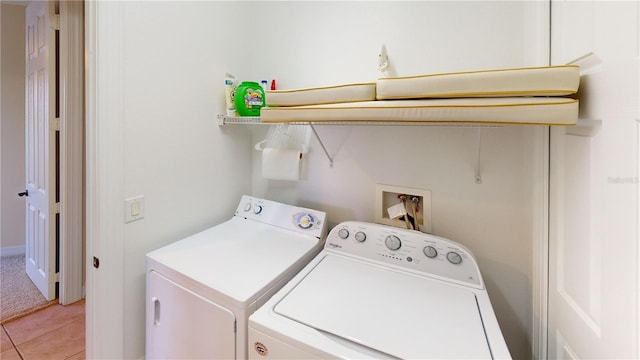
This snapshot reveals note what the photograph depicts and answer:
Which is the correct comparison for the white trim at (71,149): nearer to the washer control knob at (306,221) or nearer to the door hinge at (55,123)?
the door hinge at (55,123)

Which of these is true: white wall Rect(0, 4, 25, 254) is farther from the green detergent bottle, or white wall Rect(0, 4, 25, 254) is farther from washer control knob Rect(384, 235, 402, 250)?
washer control knob Rect(384, 235, 402, 250)

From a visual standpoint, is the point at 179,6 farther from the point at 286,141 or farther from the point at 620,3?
the point at 620,3

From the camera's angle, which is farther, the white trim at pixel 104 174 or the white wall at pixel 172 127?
the white wall at pixel 172 127

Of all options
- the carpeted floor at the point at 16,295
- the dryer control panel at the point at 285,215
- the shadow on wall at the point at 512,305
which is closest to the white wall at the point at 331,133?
the shadow on wall at the point at 512,305

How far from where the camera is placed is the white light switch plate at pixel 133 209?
122cm

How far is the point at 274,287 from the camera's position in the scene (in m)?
1.06

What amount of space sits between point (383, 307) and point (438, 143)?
0.83 metres

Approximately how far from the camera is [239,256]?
4.08 feet

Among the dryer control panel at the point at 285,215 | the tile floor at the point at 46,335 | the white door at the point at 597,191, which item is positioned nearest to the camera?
the white door at the point at 597,191

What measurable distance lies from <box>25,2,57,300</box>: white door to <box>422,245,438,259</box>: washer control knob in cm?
279

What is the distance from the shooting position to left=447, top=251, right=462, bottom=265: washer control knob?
1101mm

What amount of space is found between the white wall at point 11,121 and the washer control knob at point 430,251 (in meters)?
4.30

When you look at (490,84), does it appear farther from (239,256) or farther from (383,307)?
(239,256)

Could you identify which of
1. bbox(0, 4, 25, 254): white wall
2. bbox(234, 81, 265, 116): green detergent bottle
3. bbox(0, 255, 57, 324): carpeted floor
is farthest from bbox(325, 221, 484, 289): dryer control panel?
bbox(0, 4, 25, 254): white wall
